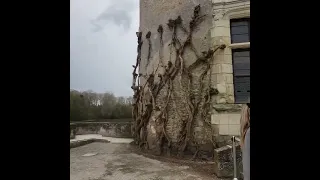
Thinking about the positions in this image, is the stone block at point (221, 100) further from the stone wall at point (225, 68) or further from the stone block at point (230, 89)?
the stone block at point (230, 89)

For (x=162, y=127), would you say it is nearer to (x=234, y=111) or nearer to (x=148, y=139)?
(x=148, y=139)

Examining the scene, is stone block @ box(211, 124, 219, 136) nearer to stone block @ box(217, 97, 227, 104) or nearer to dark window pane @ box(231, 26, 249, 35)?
stone block @ box(217, 97, 227, 104)

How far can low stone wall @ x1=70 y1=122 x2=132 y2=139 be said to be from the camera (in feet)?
38.0

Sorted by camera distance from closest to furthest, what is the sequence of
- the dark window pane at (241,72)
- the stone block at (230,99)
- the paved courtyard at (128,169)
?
the paved courtyard at (128,169) → the stone block at (230,99) → the dark window pane at (241,72)

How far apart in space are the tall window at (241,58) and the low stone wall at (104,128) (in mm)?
6669

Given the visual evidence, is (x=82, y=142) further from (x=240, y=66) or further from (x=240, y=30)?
(x=240, y=30)

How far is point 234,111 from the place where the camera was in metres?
5.85

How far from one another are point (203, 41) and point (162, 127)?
2.53 metres

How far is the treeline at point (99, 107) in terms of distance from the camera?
13.8m

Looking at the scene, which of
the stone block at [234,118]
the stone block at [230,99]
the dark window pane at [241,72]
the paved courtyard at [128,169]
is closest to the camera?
the paved courtyard at [128,169]

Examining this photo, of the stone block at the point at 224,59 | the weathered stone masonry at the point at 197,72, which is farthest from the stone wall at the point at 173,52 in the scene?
the stone block at the point at 224,59

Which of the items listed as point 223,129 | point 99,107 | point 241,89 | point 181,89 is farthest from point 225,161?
point 99,107
